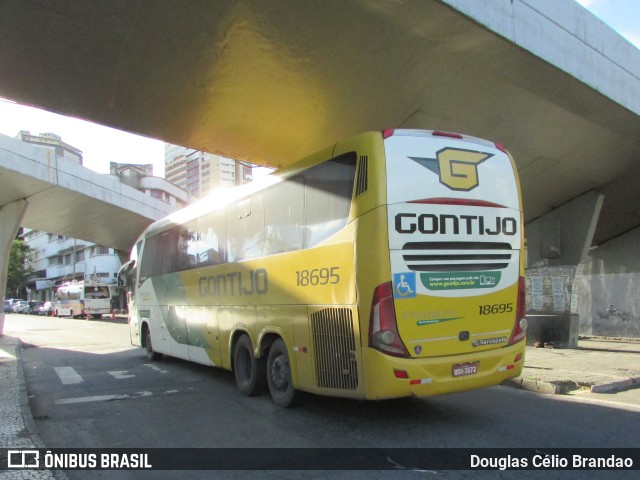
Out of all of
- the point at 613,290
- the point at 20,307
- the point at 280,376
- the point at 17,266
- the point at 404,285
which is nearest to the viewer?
the point at 404,285

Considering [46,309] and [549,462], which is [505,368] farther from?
[46,309]

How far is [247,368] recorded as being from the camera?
27.5 feet

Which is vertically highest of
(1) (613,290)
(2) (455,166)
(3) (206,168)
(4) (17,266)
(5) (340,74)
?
(3) (206,168)

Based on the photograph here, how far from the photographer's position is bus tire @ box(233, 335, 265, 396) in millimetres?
7895

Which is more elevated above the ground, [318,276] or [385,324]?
[318,276]

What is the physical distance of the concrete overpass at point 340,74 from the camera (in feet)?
26.0

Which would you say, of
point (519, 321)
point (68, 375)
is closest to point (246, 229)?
point (519, 321)

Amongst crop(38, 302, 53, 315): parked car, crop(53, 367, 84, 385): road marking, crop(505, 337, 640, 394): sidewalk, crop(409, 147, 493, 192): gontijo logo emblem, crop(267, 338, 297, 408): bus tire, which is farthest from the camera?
crop(38, 302, 53, 315): parked car

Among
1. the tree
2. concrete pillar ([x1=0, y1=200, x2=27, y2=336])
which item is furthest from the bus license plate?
the tree

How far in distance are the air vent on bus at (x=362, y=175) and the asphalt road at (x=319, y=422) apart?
113 inches

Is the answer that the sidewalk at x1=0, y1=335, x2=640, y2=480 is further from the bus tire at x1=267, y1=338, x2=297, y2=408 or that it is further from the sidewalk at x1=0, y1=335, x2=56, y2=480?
the bus tire at x1=267, y1=338, x2=297, y2=408

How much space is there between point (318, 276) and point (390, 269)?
3.66 ft

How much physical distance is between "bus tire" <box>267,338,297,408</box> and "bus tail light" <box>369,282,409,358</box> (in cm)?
189

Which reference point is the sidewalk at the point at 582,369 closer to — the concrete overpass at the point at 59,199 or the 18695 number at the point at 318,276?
the 18695 number at the point at 318,276
